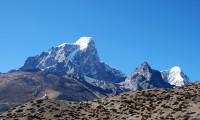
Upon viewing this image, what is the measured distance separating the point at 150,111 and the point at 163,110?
2.16 metres

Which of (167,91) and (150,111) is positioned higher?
(167,91)

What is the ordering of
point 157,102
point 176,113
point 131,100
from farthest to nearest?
point 131,100 → point 157,102 → point 176,113

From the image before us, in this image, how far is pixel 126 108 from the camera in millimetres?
62625

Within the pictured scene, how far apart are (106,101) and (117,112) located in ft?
26.3

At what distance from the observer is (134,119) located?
5619 centimetres

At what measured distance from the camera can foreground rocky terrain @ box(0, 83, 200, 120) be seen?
56.5 meters

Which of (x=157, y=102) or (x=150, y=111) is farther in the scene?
(x=157, y=102)

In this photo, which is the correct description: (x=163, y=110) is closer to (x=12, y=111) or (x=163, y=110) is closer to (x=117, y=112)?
(x=117, y=112)

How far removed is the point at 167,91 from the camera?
70000 mm

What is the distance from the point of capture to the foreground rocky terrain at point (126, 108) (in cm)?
5647

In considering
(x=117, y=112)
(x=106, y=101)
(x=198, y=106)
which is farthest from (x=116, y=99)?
(x=198, y=106)

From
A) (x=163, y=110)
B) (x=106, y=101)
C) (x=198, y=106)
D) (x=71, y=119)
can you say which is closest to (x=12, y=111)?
(x=71, y=119)

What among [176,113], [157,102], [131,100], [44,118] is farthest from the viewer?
[131,100]

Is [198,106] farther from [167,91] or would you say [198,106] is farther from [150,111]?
[167,91]
